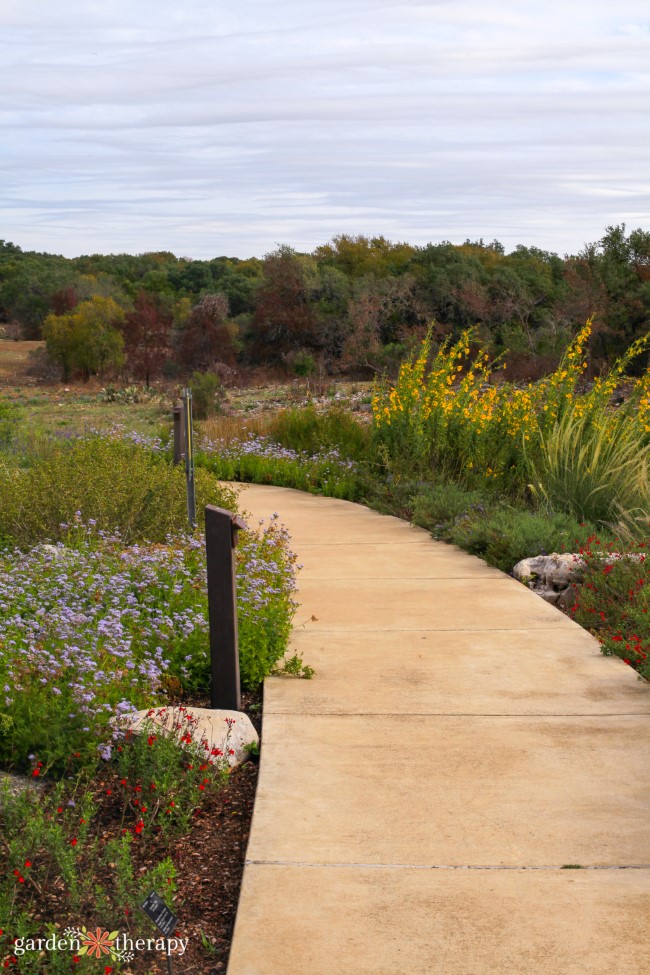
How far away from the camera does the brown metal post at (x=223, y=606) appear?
5.48 m

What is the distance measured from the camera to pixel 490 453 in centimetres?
1147

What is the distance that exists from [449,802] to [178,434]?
7805 mm

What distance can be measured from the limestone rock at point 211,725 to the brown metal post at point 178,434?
632 cm

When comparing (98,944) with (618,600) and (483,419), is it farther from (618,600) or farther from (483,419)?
(483,419)

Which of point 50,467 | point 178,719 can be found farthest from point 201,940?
point 50,467

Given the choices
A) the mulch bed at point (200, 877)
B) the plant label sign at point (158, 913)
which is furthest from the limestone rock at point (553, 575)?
the plant label sign at point (158, 913)

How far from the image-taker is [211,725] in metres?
5.08

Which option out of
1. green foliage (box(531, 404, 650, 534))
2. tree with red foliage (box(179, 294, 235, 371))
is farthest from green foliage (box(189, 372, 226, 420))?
tree with red foliage (box(179, 294, 235, 371))

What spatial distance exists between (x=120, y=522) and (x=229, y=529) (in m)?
3.68

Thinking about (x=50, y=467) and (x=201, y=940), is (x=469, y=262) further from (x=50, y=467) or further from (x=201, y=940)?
(x=201, y=940)

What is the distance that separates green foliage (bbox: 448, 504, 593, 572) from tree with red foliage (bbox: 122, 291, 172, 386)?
24065mm
